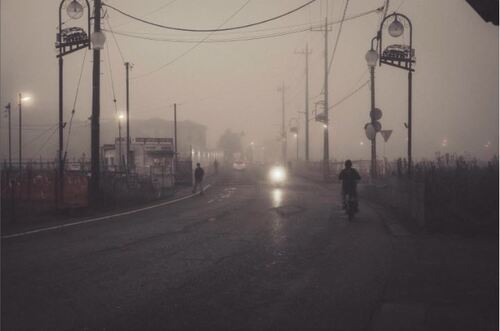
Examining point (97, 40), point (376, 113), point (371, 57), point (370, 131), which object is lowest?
point (370, 131)

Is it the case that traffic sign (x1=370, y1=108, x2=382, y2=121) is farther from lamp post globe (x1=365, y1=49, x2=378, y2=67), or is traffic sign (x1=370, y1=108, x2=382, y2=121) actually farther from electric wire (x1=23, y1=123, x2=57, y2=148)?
electric wire (x1=23, y1=123, x2=57, y2=148)

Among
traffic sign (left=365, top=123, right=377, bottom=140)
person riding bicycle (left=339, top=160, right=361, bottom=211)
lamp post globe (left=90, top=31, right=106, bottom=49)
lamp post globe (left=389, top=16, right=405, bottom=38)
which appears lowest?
person riding bicycle (left=339, top=160, right=361, bottom=211)

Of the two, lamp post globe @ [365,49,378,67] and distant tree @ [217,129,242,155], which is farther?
distant tree @ [217,129,242,155]

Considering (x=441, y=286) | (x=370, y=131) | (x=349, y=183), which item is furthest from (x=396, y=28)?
(x=441, y=286)

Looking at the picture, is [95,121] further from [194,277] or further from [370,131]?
[370,131]

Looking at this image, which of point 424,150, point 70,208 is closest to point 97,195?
point 70,208

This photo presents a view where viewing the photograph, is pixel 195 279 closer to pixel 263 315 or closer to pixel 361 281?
pixel 263 315

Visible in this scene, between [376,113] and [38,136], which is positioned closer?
[376,113]

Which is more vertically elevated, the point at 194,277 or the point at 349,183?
the point at 349,183

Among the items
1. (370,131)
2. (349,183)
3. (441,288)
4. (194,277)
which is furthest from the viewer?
(370,131)

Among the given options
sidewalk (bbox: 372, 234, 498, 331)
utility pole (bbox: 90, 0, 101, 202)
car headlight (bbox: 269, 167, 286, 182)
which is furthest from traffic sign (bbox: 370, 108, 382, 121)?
car headlight (bbox: 269, 167, 286, 182)

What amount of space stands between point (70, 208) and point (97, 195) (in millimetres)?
1381

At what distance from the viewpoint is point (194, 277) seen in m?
6.32

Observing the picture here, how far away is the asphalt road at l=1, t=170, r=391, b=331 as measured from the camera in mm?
4656
